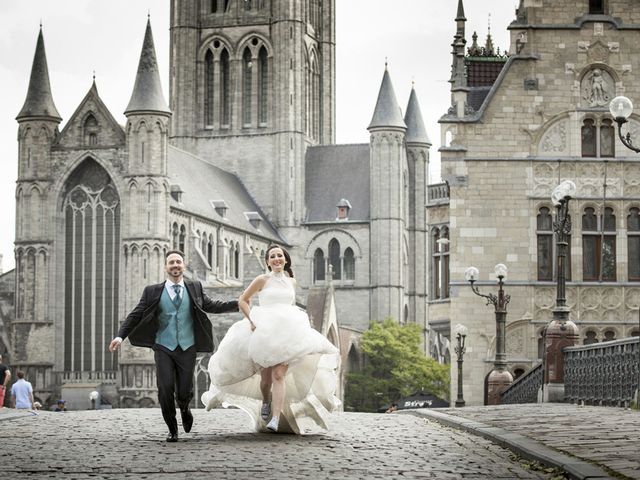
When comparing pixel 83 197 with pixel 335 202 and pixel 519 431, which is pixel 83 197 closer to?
pixel 335 202

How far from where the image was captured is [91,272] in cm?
7569

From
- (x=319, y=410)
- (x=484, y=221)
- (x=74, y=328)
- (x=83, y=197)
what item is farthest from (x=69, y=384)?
(x=319, y=410)

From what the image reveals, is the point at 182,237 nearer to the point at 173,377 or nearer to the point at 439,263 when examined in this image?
the point at 439,263

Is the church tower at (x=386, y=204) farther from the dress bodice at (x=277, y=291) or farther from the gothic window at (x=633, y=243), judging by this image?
the dress bodice at (x=277, y=291)

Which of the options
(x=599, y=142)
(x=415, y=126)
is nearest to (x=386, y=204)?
(x=415, y=126)

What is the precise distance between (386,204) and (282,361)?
8193 centimetres

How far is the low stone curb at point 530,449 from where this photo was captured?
428 inches

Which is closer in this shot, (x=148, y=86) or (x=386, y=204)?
(x=148, y=86)

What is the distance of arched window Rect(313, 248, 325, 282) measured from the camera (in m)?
98.5

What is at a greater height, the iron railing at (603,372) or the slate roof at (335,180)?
the slate roof at (335,180)

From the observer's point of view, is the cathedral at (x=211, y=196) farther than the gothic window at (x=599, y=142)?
Yes

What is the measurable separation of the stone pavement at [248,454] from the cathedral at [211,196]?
57.3 meters

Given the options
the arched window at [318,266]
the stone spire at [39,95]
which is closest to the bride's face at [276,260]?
the stone spire at [39,95]

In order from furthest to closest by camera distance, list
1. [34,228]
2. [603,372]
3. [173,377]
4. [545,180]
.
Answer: [34,228]
[545,180]
[603,372]
[173,377]
